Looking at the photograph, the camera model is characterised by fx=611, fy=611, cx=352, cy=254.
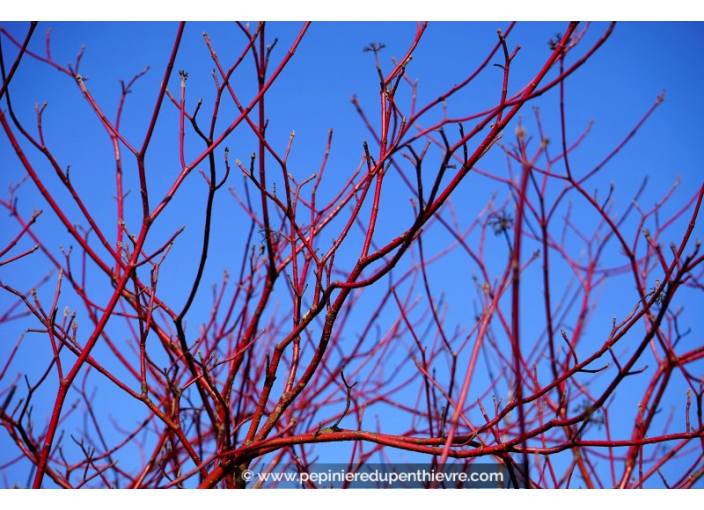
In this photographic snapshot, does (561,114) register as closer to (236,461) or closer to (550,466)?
(550,466)

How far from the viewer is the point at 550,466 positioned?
153 cm

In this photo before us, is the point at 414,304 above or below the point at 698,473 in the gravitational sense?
above

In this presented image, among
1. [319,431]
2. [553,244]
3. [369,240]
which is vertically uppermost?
[553,244]

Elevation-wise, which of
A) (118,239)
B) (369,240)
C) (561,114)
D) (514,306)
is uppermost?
(561,114)

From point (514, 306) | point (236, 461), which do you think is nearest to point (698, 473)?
point (236, 461)

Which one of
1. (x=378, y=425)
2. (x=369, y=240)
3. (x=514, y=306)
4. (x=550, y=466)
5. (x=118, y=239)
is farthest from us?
(x=378, y=425)

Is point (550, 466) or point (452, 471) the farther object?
point (452, 471)

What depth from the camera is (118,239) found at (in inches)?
52.6

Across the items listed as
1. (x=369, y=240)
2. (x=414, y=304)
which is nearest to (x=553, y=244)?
(x=414, y=304)

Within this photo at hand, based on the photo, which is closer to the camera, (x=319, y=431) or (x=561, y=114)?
(x=319, y=431)

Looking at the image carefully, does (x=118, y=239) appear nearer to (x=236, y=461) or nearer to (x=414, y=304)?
(x=236, y=461)

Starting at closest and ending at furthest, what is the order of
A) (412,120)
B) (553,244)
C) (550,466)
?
(412,120)
(550,466)
(553,244)

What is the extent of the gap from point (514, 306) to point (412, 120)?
57 cm

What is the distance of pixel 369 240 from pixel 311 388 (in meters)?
1.09
